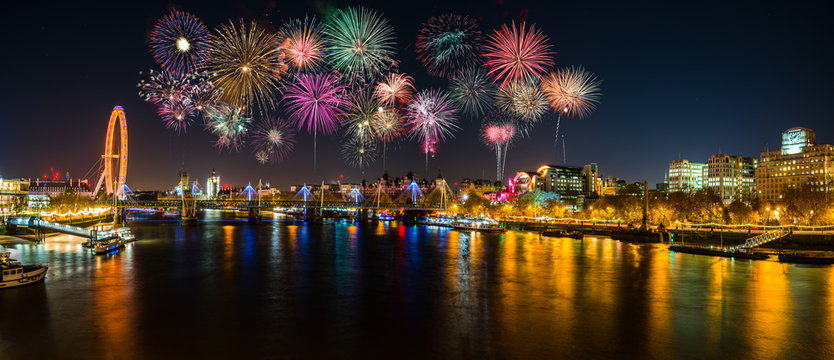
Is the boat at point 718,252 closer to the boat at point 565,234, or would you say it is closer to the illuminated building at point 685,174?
the boat at point 565,234

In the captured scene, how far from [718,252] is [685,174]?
5098 inches

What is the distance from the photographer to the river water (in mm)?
18750

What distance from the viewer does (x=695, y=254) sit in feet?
154

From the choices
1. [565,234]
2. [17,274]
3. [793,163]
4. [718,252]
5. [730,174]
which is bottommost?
[565,234]

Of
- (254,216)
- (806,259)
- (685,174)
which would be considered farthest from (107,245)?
(685,174)

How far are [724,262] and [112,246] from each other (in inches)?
2247

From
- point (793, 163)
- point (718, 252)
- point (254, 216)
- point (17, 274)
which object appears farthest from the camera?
point (793, 163)

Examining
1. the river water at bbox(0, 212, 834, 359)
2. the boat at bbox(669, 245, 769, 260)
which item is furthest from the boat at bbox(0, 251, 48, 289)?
the boat at bbox(669, 245, 769, 260)

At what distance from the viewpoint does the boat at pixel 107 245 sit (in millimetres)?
46375

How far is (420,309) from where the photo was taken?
25188 millimetres

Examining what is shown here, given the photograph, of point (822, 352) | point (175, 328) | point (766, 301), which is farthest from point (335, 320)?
point (766, 301)

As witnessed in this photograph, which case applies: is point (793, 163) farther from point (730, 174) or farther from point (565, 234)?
point (565, 234)

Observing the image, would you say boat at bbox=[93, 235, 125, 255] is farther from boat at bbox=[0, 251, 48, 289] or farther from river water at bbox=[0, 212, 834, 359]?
boat at bbox=[0, 251, 48, 289]

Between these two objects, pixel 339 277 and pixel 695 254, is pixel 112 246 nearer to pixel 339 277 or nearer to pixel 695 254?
pixel 339 277
